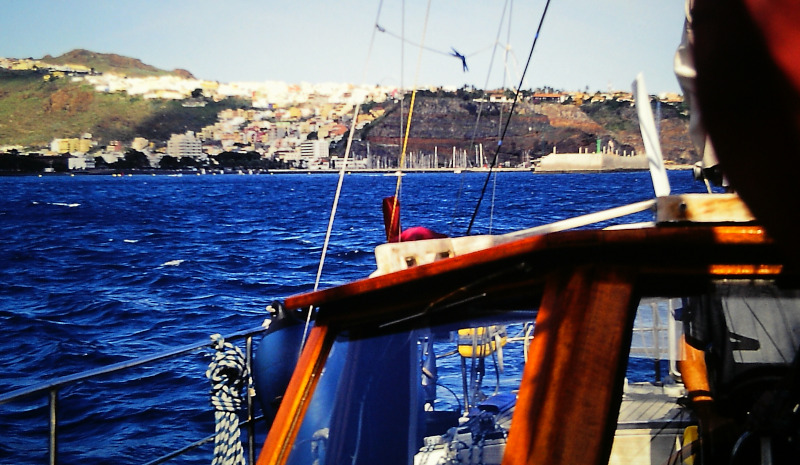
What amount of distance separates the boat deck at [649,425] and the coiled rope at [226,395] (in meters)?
1.82

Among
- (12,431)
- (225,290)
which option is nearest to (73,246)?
(225,290)

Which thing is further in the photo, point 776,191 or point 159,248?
point 159,248

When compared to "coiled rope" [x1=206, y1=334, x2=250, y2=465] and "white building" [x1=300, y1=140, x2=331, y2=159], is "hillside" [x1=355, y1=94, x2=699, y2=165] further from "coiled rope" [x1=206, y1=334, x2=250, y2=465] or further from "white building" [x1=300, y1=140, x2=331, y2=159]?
"coiled rope" [x1=206, y1=334, x2=250, y2=465]

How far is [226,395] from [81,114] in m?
179

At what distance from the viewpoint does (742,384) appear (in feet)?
5.45

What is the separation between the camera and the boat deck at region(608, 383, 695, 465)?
1582 mm

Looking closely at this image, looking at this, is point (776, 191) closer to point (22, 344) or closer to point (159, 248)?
point (22, 344)

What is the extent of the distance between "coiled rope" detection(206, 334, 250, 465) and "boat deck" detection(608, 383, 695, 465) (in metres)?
1.82

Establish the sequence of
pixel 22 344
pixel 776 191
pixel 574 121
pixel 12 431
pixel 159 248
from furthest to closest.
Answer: pixel 574 121
pixel 159 248
pixel 22 344
pixel 12 431
pixel 776 191

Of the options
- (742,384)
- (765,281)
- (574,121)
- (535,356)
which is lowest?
(742,384)

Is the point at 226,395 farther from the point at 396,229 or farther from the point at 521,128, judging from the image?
the point at 521,128

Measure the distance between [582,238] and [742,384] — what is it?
21.8 inches

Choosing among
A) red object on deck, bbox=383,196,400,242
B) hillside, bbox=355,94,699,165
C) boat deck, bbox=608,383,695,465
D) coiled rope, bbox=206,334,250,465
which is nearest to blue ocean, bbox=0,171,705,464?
boat deck, bbox=608,383,695,465

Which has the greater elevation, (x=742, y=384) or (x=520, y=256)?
(x=520, y=256)
